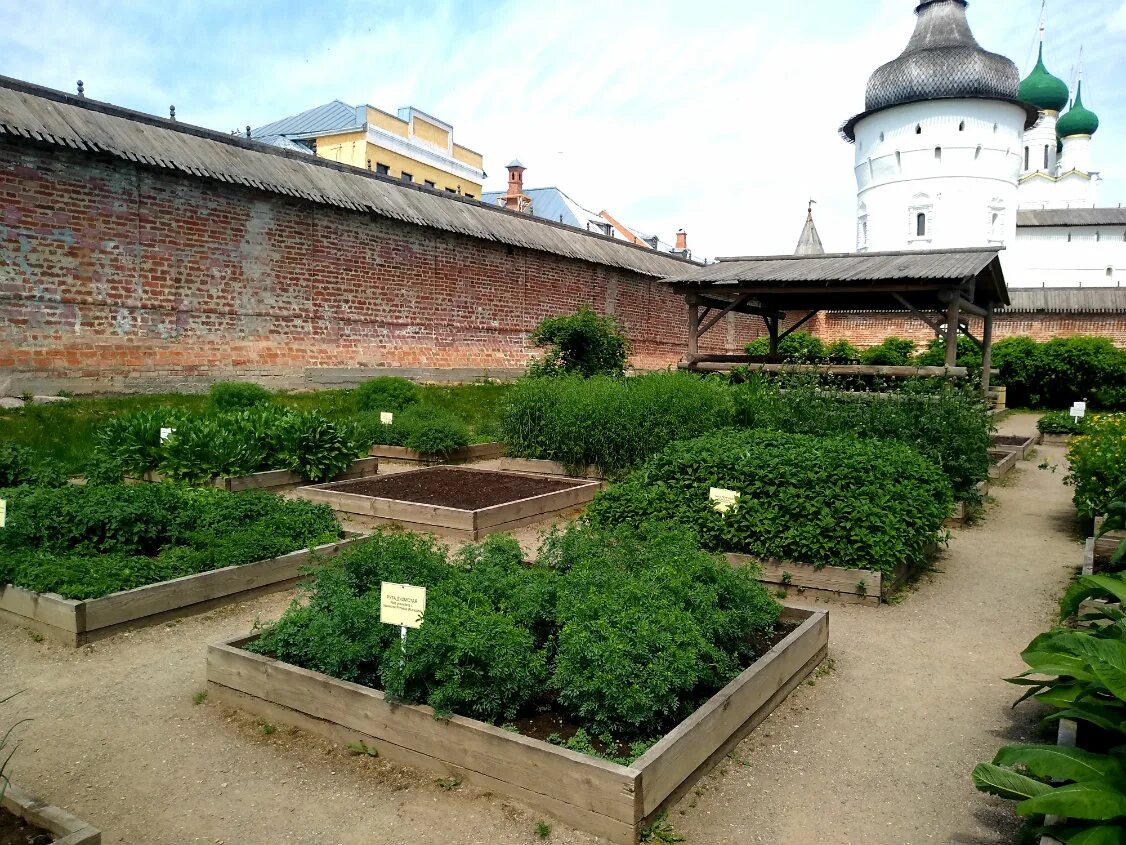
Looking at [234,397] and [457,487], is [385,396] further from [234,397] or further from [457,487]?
[457,487]

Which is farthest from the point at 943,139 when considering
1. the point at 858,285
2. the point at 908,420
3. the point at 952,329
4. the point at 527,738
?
the point at 527,738

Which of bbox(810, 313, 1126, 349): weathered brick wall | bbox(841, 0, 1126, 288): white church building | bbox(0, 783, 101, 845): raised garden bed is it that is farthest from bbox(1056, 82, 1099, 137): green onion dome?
bbox(0, 783, 101, 845): raised garden bed

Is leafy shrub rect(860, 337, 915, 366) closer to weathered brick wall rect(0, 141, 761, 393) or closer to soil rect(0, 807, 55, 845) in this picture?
weathered brick wall rect(0, 141, 761, 393)

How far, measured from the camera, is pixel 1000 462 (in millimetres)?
11820

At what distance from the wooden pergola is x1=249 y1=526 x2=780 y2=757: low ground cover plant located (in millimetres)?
9220

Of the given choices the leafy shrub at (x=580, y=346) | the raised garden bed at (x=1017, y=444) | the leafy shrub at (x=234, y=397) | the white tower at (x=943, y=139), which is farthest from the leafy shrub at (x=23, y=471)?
the white tower at (x=943, y=139)

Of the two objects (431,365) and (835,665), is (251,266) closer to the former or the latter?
(431,365)

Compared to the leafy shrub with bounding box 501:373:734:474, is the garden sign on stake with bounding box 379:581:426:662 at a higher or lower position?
lower

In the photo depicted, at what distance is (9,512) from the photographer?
591 centimetres

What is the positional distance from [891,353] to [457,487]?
71.1 ft

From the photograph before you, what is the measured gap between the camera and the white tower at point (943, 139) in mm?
36906

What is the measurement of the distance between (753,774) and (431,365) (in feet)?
49.6

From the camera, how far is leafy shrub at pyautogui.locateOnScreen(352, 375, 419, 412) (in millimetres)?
12812

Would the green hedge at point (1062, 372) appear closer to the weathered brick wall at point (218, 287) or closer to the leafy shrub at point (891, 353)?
the leafy shrub at point (891, 353)
